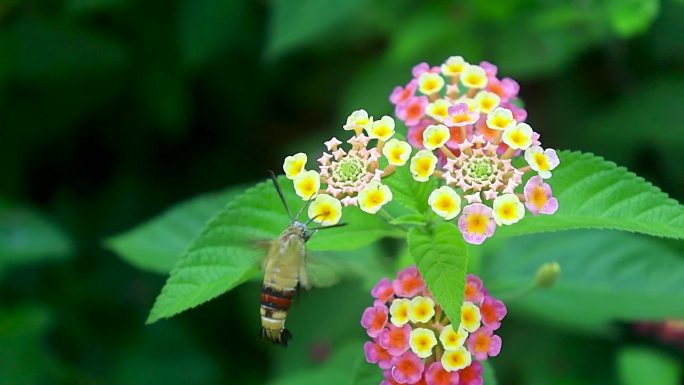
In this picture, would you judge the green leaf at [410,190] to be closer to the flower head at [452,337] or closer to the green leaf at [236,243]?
the green leaf at [236,243]

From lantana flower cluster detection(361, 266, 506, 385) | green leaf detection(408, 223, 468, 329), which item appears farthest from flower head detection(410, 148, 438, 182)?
lantana flower cluster detection(361, 266, 506, 385)

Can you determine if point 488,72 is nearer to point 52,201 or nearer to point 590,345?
point 590,345

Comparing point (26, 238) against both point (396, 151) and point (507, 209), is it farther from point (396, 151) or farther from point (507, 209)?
point (507, 209)

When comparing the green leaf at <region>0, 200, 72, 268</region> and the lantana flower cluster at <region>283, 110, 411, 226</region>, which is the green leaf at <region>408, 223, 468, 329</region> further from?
the green leaf at <region>0, 200, 72, 268</region>

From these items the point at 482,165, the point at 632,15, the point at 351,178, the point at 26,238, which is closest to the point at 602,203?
the point at 482,165

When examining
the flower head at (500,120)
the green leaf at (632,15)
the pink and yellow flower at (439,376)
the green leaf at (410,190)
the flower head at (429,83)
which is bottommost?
the pink and yellow flower at (439,376)

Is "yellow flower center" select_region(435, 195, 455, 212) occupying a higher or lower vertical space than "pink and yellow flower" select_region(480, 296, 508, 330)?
higher

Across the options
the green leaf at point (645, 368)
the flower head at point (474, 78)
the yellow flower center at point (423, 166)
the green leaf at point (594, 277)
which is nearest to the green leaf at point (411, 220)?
the yellow flower center at point (423, 166)
